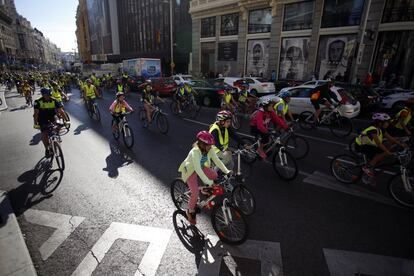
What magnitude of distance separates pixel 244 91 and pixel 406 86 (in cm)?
1251

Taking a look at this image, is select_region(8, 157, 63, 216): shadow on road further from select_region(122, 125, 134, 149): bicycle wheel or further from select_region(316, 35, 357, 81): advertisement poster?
select_region(316, 35, 357, 81): advertisement poster

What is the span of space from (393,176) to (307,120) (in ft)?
19.1

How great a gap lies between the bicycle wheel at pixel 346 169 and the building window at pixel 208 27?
86.6 feet

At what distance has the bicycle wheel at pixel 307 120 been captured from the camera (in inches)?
411

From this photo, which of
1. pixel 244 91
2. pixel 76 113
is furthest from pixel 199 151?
pixel 76 113

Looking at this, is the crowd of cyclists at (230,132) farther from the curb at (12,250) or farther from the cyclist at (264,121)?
the curb at (12,250)

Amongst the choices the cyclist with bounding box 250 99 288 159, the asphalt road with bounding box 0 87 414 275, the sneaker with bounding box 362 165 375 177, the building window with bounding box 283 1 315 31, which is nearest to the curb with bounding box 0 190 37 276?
the asphalt road with bounding box 0 87 414 275

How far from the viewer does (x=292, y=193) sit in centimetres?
535

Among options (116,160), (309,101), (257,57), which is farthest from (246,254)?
(257,57)

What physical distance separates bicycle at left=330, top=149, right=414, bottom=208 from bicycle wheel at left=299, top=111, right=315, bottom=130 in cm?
482

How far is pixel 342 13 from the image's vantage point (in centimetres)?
1822

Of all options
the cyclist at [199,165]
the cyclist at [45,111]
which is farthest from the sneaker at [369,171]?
the cyclist at [45,111]

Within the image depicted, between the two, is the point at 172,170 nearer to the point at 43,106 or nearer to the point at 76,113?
the point at 43,106

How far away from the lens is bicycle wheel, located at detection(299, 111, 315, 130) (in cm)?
1045
